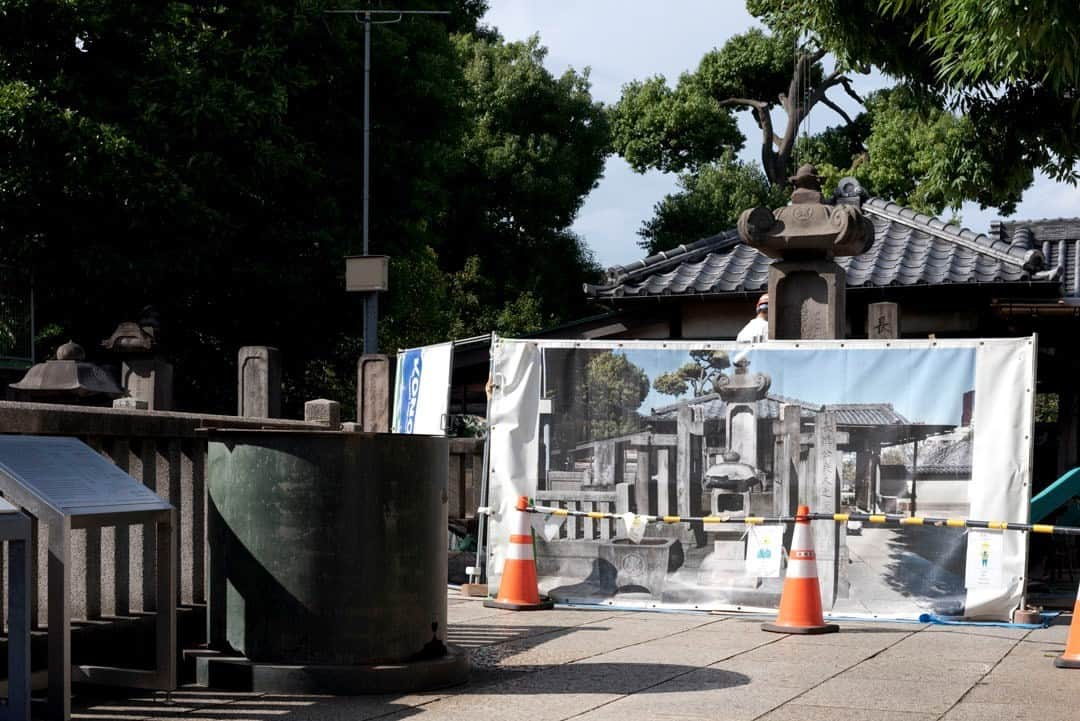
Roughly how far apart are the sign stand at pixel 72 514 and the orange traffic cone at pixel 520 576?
411 centimetres

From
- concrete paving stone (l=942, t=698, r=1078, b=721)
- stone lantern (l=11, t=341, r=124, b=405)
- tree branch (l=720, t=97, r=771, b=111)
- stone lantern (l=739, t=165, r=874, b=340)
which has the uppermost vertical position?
tree branch (l=720, t=97, r=771, b=111)

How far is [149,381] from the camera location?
14.0 meters

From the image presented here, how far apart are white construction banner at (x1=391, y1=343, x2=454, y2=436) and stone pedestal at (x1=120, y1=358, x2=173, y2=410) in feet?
8.24

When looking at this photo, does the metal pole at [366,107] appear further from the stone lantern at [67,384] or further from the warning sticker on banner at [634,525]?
the warning sticker on banner at [634,525]

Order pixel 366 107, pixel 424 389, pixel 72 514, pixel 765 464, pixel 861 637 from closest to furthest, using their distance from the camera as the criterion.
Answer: pixel 72 514
pixel 861 637
pixel 765 464
pixel 424 389
pixel 366 107

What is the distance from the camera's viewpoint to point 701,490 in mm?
10422

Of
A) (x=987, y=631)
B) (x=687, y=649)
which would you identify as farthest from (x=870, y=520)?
(x=687, y=649)

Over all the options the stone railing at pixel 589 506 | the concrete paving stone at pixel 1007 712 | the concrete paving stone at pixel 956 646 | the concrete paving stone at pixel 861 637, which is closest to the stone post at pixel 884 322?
the stone railing at pixel 589 506

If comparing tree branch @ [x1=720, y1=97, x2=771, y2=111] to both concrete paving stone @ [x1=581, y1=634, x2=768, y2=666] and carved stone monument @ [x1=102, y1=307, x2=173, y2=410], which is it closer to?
carved stone monument @ [x1=102, y1=307, x2=173, y2=410]

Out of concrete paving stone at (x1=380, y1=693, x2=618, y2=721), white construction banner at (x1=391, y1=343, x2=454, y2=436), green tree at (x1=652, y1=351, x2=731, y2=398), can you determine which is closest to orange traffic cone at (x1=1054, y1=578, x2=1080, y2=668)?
concrete paving stone at (x1=380, y1=693, x2=618, y2=721)

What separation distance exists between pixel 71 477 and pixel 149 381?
8.57m

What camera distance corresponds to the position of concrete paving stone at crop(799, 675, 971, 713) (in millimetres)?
6383

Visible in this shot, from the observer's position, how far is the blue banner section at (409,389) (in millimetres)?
12977

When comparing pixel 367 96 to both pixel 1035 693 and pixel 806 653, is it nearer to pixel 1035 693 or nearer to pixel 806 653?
pixel 806 653
